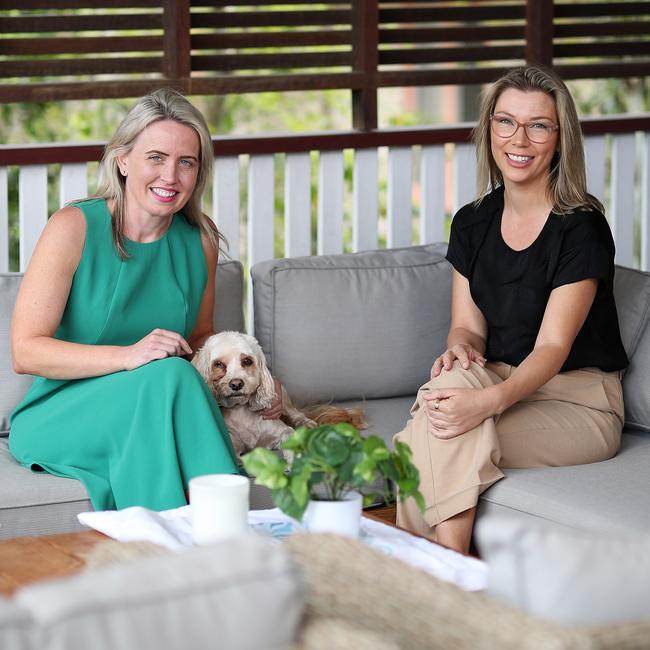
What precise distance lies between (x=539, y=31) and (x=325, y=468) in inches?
125

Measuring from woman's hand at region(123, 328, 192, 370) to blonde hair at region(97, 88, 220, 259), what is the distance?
11.4 inches

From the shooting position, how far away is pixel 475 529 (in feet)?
8.71

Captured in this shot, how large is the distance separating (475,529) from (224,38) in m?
2.22

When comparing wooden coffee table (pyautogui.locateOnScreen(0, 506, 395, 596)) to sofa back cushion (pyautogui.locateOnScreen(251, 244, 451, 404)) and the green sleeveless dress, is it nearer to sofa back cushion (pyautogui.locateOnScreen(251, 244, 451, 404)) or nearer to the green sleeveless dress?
the green sleeveless dress

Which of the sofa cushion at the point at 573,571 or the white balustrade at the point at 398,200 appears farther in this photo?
the white balustrade at the point at 398,200

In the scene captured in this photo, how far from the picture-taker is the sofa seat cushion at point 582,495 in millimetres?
2406

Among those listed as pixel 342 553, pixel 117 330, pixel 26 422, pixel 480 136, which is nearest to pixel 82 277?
pixel 117 330

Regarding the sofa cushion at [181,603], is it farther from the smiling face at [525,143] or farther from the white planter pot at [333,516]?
the smiling face at [525,143]

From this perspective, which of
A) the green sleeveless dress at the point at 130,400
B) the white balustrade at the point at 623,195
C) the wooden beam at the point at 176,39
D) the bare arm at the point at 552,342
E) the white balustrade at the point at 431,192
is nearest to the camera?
the green sleeveless dress at the point at 130,400

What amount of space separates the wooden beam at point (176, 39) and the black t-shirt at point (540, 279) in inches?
57.7

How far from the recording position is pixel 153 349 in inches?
105

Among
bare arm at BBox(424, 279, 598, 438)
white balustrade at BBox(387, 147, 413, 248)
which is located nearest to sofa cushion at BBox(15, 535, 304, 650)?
bare arm at BBox(424, 279, 598, 438)

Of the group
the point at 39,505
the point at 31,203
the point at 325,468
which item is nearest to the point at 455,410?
the point at 325,468

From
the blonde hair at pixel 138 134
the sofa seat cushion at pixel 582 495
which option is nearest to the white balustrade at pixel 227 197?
the blonde hair at pixel 138 134
